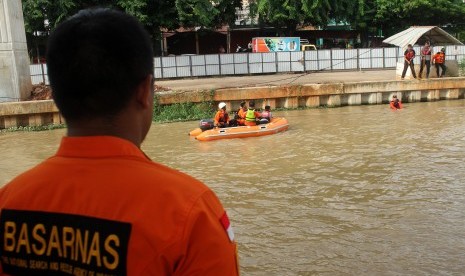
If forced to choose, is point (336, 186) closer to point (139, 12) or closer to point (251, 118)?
point (251, 118)

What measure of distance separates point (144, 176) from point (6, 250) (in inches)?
17.7

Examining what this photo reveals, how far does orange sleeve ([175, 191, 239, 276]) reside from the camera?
1.22 m

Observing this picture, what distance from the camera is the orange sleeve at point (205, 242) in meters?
1.22

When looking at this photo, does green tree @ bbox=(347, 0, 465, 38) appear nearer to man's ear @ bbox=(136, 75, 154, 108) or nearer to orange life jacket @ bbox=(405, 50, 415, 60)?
orange life jacket @ bbox=(405, 50, 415, 60)

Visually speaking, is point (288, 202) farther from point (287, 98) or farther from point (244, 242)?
point (287, 98)

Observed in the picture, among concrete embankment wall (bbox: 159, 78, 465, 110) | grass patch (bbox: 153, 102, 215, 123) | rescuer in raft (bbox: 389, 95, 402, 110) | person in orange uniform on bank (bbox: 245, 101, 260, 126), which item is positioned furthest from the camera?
concrete embankment wall (bbox: 159, 78, 465, 110)

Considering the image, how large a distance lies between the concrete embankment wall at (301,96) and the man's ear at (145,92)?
16.3 meters

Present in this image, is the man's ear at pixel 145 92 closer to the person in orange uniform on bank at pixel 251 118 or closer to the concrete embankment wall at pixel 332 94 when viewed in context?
the person in orange uniform on bank at pixel 251 118

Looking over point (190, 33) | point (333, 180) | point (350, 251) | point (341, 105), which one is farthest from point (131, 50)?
point (190, 33)

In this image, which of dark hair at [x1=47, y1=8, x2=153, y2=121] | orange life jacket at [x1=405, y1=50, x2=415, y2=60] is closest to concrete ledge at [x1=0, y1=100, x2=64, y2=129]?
orange life jacket at [x1=405, y1=50, x2=415, y2=60]

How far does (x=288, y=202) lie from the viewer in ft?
26.3

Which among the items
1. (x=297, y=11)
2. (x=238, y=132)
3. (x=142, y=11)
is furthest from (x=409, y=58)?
(x=142, y=11)

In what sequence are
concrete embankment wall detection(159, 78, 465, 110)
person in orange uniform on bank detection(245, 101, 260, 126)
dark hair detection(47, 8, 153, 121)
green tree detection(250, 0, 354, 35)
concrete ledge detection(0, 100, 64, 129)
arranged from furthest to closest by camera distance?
green tree detection(250, 0, 354, 35), concrete embankment wall detection(159, 78, 465, 110), concrete ledge detection(0, 100, 64, 129), person in orange uniform on bank detection(245, 101, 260, 126), dark hair detection(47, 8, 153, 121)

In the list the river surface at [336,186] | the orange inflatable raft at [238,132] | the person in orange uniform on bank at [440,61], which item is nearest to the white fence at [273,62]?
the person in orange uniform on bank at [440,61]
